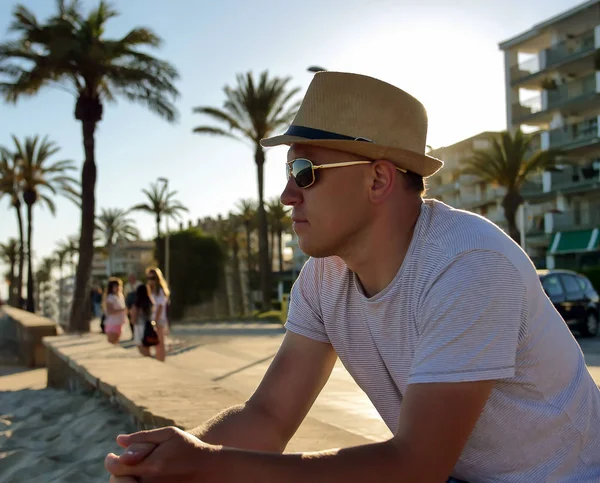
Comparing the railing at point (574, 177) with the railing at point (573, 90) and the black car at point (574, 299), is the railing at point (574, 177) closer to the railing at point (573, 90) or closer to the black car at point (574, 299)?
the railing at point (573, 90)

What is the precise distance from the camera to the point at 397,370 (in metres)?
1.92

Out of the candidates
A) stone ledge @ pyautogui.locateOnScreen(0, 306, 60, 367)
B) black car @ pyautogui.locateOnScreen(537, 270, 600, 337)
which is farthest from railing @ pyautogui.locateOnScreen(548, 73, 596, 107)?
stone ledge @ pyautogui.locateOnScreen(0, 306, 60, 367)

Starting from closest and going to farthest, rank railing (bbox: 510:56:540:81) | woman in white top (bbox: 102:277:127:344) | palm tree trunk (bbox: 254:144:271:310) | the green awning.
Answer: woman in white top (bbox: 102:277:127:344)
palm tree trunk (bbox: 254:144:271:310)
the green awning
railing (bbox: 510:56:540:81)

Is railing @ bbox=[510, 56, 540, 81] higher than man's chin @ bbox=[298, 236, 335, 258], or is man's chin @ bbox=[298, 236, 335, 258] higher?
railing @ bbox=[510, 56, 540, 81]

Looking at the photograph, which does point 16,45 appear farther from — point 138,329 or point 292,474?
point 292,474

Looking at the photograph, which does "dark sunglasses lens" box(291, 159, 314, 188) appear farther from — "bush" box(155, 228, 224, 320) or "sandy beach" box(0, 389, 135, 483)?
"bush" box(155, 228, 224, 320)

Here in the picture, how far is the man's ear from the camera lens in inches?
77.8

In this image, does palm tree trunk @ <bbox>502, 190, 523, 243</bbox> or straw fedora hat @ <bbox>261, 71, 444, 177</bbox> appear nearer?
straw fedora hat @ <bbox>261, 71, 444, 177</bbox>

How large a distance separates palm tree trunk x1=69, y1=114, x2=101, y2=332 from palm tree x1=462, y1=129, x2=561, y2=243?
17.2 m

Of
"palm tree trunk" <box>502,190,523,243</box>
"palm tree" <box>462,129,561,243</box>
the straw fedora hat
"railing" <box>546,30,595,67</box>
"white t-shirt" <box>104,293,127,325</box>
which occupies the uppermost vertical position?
"railing" <box>546,30,595,67</box>

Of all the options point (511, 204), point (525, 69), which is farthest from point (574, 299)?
point (525, 69)

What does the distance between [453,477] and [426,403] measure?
0.37 m

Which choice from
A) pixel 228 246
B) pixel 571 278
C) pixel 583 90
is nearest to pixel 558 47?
pixel 583 90

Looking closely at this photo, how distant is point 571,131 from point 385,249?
156 feet
